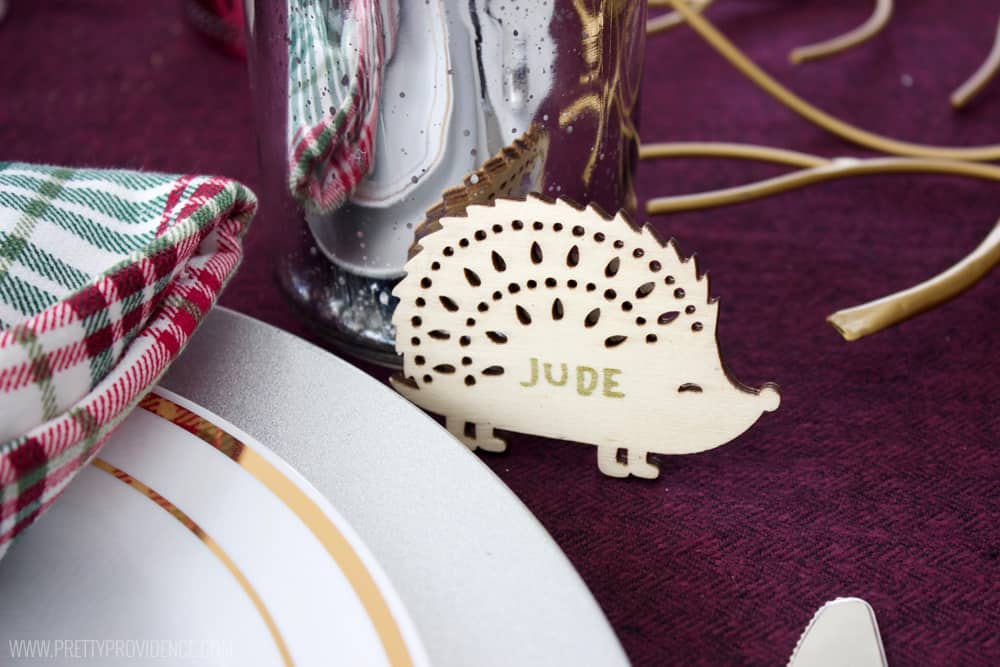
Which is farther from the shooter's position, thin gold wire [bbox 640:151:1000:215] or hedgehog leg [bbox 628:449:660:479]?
thin gold wire [bbox 640:151:1000:215]

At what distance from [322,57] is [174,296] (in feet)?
0.26

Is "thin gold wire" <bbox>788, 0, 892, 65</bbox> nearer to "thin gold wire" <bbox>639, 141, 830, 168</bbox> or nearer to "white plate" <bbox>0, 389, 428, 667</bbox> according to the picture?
"thin gold wire" <bbox>639, 141, 830, 168</bbox>

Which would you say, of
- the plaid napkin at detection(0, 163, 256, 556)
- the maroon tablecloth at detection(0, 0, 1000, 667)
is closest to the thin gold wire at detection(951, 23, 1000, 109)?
the maroon tablecloth at detection(0, 0, 1000, 667)

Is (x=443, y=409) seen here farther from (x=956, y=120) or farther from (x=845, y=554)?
(x=956, y=120)

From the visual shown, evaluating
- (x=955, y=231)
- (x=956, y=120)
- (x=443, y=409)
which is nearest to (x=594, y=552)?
(x=443, y=409)

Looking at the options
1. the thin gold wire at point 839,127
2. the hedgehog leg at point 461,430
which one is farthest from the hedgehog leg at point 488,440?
the thin gold wire at point 839,127

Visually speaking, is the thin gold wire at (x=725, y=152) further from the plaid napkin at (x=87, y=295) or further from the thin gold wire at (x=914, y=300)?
the plaid napkin at (x=87, y=295)

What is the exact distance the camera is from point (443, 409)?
0.28 m

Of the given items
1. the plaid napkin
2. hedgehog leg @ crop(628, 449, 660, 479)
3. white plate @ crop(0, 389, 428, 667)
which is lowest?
hedgehog leg @ crop(628, 449, 660, 479)

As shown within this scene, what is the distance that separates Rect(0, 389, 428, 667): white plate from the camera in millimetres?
206

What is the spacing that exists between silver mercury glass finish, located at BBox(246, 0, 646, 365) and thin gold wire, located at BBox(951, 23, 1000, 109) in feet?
0.83

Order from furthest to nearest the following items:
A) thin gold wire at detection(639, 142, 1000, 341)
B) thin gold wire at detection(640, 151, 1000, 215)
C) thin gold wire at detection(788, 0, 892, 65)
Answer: thin gold wire at detection(788, 0, 892, 65)
thin gold wire at detection(640, 151, 1000, 215)
thin gold wire at detection(639, 142, 1000, 341)

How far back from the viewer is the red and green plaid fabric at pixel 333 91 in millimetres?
275

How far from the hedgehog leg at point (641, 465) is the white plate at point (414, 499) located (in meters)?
0.06
